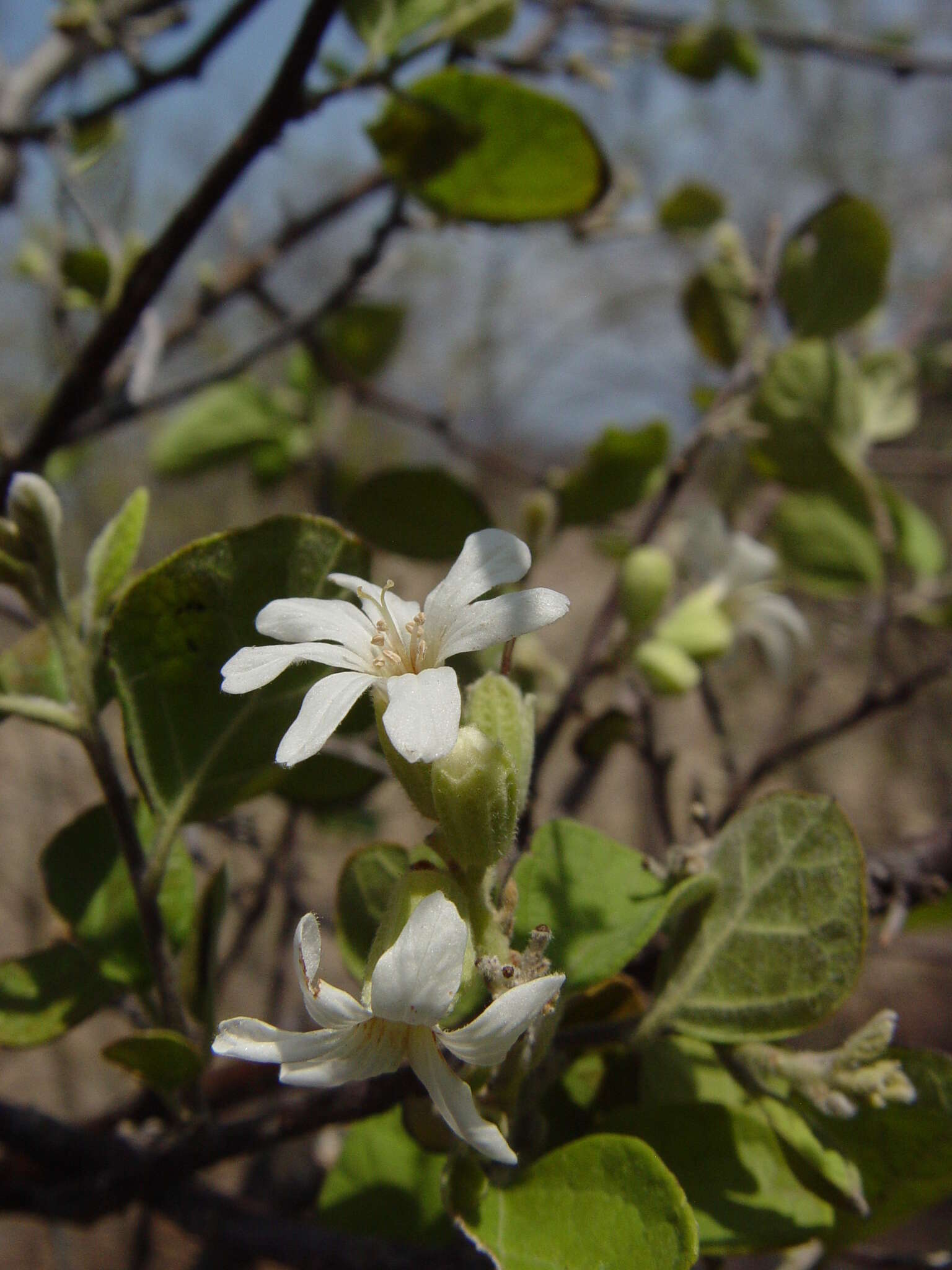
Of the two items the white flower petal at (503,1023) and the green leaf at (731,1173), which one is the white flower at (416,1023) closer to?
the white flower petal at (503,1023)

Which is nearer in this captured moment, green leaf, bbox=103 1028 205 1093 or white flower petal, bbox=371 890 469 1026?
white flower petal, bbox=371 890 469 1026

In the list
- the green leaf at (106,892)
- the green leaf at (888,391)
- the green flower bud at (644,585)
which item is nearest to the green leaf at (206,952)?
the green leaf at (106,892)

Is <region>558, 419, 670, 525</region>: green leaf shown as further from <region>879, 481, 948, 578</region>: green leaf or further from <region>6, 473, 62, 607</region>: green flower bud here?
<region>6, 473, 62, 607</region>: green flower bud

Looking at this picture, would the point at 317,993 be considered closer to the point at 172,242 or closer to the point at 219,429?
the point at 172,242

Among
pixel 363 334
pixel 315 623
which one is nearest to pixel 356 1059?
pixel 315 623

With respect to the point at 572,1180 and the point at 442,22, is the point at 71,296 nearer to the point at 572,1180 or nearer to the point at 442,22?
the point at 442,22

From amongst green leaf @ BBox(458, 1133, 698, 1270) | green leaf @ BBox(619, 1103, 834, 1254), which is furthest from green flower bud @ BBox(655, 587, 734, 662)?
green leaf @ BBox(458, 1133, 698, 1270)

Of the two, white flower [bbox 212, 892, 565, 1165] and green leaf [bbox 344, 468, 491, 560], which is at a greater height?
white flower [bbox 212, 892, 565, 1165]
